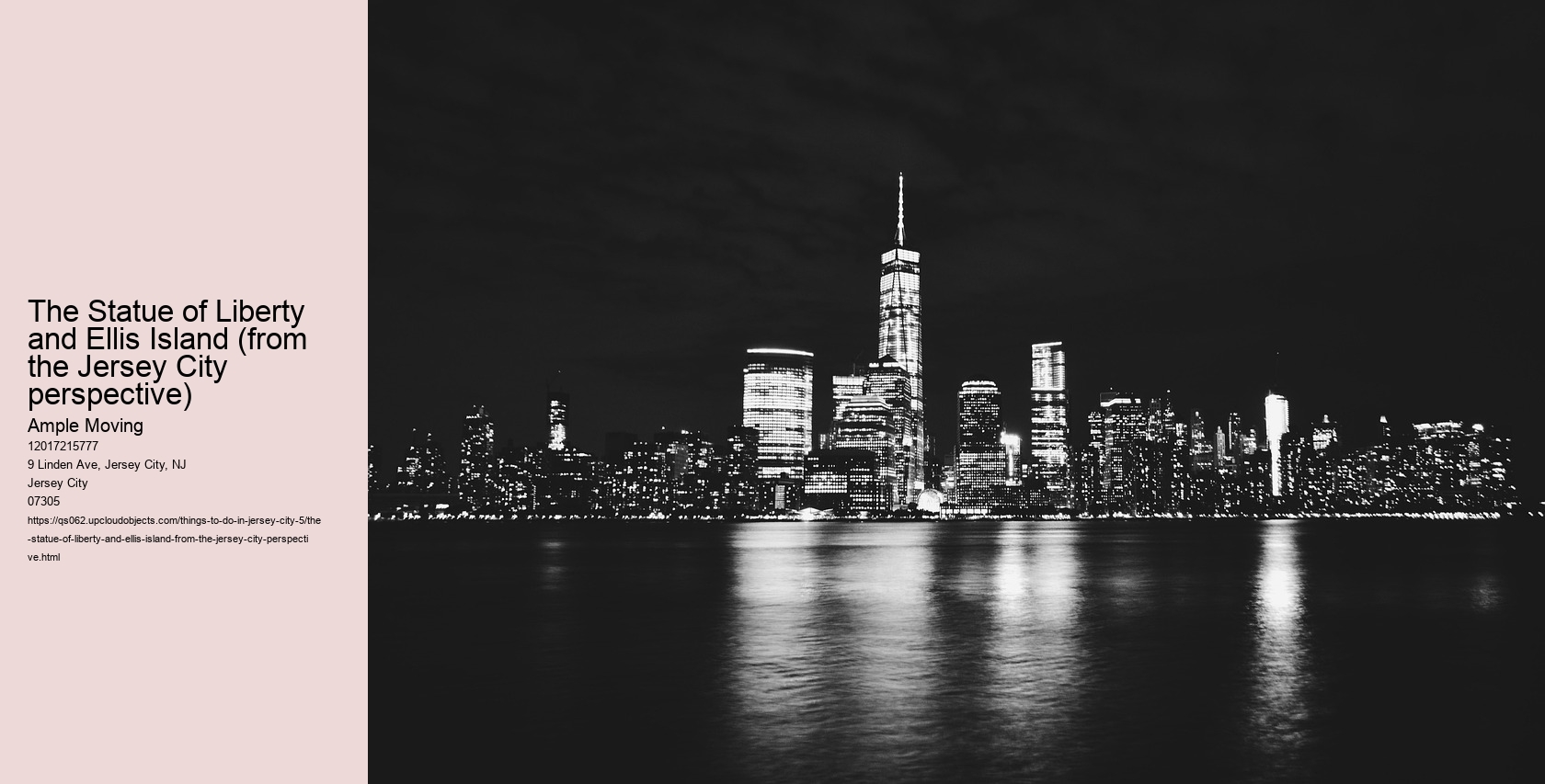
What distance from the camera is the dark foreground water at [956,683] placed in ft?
63.6

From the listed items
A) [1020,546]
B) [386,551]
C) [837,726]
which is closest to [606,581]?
[837,726]

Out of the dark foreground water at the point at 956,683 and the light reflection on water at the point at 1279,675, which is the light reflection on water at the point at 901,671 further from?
the light reflection on water at the point at 1279,675

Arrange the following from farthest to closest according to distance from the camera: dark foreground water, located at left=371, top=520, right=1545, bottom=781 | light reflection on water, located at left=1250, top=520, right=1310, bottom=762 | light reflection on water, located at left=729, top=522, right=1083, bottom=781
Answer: light reflection on water, located at left=1250, top=520, right=1310, bottom=762 → light reflection on water, located at left=729, top=522, right=1083, bottom=781 → dark foreground water, located at left=371, top=520, right=1545, bottom=781

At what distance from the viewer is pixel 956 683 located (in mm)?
27547

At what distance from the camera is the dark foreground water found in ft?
63.6

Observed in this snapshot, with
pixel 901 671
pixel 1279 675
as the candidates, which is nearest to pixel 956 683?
pixel 901 671

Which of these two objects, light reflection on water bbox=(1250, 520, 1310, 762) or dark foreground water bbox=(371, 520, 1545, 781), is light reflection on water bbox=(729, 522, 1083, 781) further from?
light reflection on water bbox=(1250, 520, 1310, 762)

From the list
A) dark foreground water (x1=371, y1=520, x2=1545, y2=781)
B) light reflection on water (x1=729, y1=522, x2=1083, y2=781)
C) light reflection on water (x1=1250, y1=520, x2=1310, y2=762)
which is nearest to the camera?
dark foreground water (x1=371, y1=520, x2=1545, y2=781)

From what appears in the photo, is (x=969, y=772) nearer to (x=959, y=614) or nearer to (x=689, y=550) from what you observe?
(x=959, y=614)

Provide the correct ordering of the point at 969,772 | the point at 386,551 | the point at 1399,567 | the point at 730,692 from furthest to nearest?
the point at 386,551, the point at 1399,567, the point at 730,692, the point at 969,772

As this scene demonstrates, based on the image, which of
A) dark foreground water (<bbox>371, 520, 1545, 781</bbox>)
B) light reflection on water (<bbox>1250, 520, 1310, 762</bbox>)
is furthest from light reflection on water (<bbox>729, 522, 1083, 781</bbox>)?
light reflection on water (<bbox>1250, 520, 1310, 762</bbox>)
